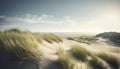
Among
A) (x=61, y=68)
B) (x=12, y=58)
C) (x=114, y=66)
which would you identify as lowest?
(x=114, y=66)

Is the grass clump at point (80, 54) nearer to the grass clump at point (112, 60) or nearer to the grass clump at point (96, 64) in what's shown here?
the grass clump at point (96, 64)

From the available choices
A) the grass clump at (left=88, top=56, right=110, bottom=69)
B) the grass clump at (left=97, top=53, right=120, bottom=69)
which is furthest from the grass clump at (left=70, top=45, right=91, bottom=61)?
the grass clump at (left=97, top=53, right=120, bottom=69)

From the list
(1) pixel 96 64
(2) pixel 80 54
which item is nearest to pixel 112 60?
(1) pixel 96 64

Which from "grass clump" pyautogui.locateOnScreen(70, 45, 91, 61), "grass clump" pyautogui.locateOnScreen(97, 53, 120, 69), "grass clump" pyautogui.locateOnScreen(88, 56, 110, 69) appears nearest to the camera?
"grass clump" pyautogui.locateOnScreen(88, 56, 110, 69)

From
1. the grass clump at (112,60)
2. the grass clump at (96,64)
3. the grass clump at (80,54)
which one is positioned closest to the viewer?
the grass clump at (96,64)

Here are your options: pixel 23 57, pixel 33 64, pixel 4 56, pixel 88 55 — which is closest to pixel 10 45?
pixel 4 56

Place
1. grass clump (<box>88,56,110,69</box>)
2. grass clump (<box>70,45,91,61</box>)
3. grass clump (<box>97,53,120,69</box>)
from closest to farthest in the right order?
1. grass clump (<box>88,56,110,69</box>)
2. grass clump (<box>70,45,91,61</box>)
3. grass clump (<box>97,53,120,69</box>)

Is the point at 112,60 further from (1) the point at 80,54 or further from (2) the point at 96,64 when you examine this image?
(1) the point at 80,54

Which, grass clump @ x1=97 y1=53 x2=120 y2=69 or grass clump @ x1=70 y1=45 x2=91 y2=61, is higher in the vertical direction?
grass clump @ x1=70 y1=45 x2=91 y2=61

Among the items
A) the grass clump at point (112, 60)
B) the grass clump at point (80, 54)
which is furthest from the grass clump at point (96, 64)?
the grass clump at point (112, 60)

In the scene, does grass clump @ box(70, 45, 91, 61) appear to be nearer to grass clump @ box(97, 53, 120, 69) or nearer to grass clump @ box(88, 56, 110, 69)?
grass clump @ box(88, 56, 110, 69)

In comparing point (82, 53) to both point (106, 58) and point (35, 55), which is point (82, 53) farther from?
point (35, 55)

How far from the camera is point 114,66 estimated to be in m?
4.43

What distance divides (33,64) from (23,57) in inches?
11.3
